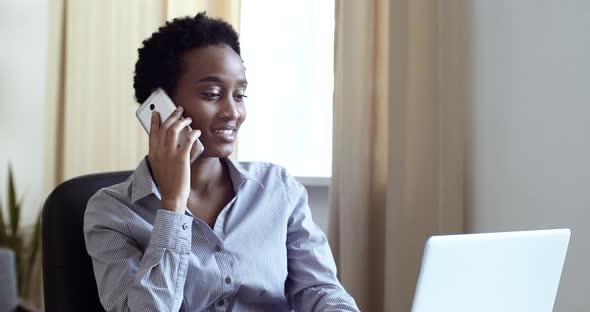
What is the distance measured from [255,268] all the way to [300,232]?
0.14 m

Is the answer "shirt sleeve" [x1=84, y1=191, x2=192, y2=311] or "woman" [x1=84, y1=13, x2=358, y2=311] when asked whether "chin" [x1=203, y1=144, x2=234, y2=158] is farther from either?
"shirt sleeve" [x1=84, y1=191, x2=192, y2=311]

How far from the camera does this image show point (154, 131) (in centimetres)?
146

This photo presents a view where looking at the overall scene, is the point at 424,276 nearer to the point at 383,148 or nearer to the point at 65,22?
the point at 383,148

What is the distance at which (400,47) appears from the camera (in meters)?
2.40

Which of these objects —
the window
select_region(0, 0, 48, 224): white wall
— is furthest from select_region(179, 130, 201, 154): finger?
select_region(0, 0, 48, 224): white wall

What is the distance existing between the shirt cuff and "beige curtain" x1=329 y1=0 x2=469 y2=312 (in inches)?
47.2

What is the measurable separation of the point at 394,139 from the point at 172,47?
1.11 metres

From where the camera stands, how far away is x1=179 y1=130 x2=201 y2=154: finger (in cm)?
139

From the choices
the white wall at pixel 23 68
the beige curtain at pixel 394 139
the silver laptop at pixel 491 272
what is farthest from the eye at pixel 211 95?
the white wall at pixel 23 68

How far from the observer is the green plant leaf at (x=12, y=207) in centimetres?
303

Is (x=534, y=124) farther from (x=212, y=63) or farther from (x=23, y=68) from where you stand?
(x=23, y=68)

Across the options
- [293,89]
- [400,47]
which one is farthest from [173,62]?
[293,89]

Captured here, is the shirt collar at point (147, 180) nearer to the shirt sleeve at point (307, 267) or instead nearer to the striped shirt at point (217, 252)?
the striped shirt at point (217, 252)

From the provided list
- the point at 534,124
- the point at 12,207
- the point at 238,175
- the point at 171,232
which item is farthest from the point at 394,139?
the point at 12,207
